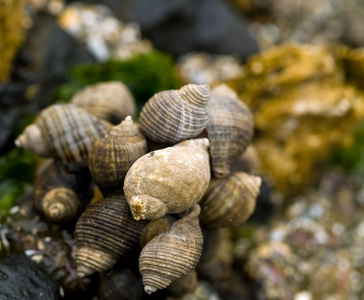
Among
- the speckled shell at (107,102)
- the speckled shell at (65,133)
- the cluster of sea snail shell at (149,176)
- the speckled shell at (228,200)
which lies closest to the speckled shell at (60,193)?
the cluster of sea snail shell at (149,176)

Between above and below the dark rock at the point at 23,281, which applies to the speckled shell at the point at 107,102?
above

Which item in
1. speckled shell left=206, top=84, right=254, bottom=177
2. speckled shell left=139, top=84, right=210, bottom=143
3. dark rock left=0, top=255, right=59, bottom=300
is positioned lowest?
dark rock left=0, top=255, right=59, bottom=300

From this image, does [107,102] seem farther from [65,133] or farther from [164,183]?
[164,183]

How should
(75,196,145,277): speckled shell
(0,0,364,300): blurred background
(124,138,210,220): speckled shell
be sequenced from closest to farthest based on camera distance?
(124,138,210,220): speckled shell
(75,196,145,277): speckled shell
(0,0,364,300): blurred background

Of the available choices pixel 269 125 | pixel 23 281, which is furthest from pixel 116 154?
pixel 269 125

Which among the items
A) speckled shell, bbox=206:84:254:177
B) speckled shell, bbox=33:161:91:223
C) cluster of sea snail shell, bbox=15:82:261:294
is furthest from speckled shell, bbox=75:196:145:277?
speckled shell, bbox=206:84:254:177

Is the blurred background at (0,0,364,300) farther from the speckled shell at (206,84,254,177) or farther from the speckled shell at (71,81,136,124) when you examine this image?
the speckled shell at (71,81,136,124)

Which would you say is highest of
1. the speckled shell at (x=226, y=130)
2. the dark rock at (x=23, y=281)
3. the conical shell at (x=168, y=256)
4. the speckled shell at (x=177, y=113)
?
the speckled shell at (x=177, y=113)

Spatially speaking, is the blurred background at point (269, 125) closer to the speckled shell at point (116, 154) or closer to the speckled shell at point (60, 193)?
the speckled shell at point (60, 193)

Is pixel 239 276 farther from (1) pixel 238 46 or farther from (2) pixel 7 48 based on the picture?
(1) pixel 238 46
